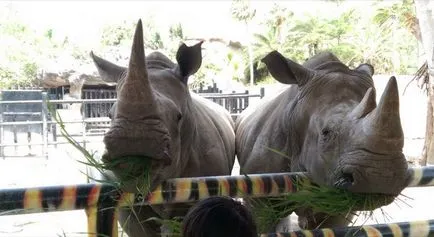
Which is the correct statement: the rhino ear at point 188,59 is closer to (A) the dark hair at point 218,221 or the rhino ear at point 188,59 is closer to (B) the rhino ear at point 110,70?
(B) the rhino ear at point 110,70

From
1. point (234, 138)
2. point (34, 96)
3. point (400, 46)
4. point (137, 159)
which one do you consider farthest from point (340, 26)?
point (137, 159)

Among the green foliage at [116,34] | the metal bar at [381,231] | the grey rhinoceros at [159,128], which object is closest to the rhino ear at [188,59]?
the grey rhinoceros at [159,128]

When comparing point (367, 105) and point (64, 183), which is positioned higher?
point (367, 105)

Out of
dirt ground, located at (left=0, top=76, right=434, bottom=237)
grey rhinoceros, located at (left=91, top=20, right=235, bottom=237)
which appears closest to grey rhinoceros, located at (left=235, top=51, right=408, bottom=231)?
dirt ground, located at (left=0, top=76, right=434, bottom=237)

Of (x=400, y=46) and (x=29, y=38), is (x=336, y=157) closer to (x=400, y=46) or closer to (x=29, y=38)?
(x=400, y=46)

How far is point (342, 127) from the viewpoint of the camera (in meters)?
2.74

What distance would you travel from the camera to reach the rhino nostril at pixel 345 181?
2.50m

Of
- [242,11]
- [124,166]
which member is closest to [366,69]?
[124,166]

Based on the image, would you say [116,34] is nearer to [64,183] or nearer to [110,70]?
[64,183]

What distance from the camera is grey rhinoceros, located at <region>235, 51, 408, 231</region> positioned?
7.68 feet

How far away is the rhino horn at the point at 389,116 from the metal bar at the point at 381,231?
43cm

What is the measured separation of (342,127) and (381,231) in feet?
2.62

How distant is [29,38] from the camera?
3834cm

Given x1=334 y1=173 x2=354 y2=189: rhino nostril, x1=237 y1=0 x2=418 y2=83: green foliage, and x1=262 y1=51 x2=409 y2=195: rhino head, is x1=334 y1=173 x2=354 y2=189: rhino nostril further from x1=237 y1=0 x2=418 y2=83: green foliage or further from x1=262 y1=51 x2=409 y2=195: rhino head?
x1=237 y1=0 x2=418 y2=83: green foliage
